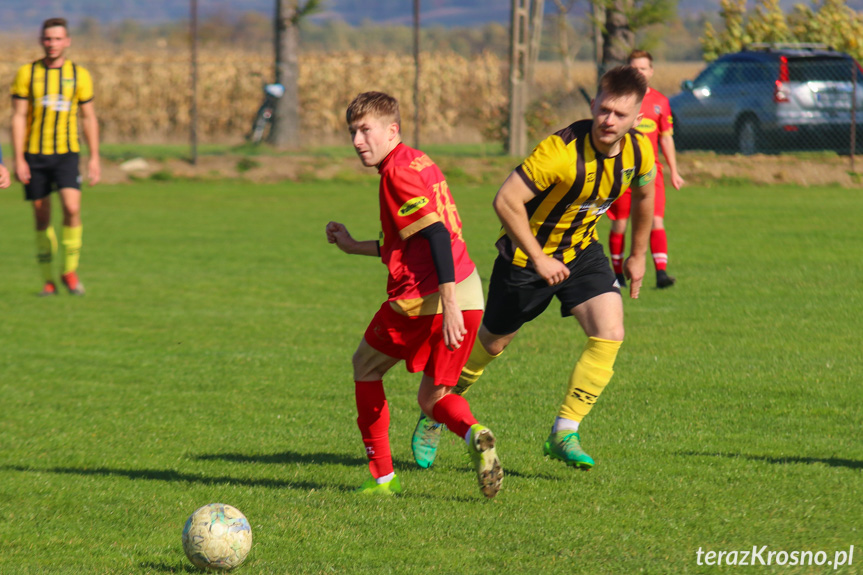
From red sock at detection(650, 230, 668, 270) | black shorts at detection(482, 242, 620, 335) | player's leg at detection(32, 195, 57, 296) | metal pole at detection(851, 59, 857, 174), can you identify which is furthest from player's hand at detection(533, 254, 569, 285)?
metal pole at detection(851, 59, 857, 174)

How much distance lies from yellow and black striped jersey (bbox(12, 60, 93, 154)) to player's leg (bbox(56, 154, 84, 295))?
14cm

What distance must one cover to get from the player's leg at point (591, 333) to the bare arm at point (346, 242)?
92 centimetres

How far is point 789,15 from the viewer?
975 inches

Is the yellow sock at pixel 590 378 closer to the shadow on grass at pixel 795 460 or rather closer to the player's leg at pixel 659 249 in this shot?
the shadow on grass at pixel 795 460

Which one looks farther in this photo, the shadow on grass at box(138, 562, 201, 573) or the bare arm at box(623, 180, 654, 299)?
the bare arm at box(623, 180, 654, 299)

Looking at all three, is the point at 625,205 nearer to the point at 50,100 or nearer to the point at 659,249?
the point at 659,249

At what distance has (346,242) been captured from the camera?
482 cm

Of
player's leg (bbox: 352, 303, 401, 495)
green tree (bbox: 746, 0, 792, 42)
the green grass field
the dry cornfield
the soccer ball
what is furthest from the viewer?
the dry cornfield

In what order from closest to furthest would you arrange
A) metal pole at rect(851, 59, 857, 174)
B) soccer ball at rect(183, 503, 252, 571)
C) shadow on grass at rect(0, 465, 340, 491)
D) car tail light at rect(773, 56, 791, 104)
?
soccer ball at rect(183, 503, 252, 571), shadow on grass at rect(0, 465, 340, 491), metal pole at rect(851, 59, 857, 174), car tail light at rect(773, 56, 791, 104)

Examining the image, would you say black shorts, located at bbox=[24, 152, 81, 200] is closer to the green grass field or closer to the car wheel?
the green grass field

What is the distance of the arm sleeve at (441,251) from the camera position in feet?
14.2

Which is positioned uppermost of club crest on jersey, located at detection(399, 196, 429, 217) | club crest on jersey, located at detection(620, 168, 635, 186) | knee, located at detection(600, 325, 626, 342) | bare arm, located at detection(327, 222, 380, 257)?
club crest on jersey, located at detection(620, 168, 635, 186)

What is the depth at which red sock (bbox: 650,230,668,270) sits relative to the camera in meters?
10.1

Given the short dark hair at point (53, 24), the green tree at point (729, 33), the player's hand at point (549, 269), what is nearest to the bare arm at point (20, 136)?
the short dark hair at point (53, 24)
